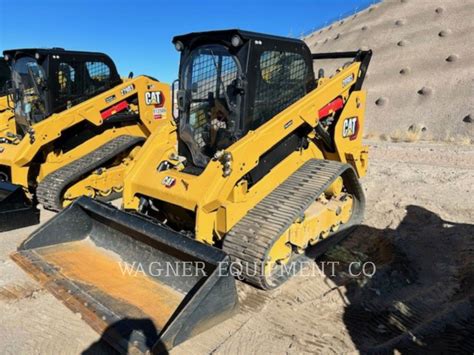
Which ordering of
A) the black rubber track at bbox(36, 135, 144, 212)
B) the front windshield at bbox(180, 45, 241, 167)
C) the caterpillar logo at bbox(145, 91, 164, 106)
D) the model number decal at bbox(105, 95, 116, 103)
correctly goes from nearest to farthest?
the front windshield at bbox(180, 45, 241, 167) → the black rubber track at bbox(36, 135, 144, 212) → the model number decal at bbox(105, 95, 116, 103) → the caterpillar logo at bbox(145, 91, 164, 106)

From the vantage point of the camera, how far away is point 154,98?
782cm

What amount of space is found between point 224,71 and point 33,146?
3377 millimetres

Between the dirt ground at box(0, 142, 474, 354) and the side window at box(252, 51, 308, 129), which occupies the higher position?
the side window at box(252, 51, 308, 129)

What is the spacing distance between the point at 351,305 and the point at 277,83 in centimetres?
234

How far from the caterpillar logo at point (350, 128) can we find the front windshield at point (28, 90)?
4.58 m

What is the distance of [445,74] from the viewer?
20.5 metres

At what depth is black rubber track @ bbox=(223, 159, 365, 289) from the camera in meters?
3.80

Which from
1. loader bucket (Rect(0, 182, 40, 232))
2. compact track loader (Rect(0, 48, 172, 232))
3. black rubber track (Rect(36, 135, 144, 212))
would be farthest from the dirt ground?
compact track loader (Rect(0, 48, 172, 232))

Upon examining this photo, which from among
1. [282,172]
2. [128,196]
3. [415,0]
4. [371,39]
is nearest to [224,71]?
[282,172]

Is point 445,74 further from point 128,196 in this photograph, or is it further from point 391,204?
point 128,196

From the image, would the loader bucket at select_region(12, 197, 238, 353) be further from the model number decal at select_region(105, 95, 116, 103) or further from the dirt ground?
the model number decal at select_region(105, 95, 116, 103)

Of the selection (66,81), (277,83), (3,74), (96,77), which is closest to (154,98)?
(96,77)

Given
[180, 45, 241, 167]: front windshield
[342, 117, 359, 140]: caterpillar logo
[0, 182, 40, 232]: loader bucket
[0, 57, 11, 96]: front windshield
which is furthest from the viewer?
[0, 57, 11, 96]: front windshield

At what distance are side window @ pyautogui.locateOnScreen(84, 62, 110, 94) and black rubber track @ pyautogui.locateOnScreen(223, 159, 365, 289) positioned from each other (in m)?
4.24
